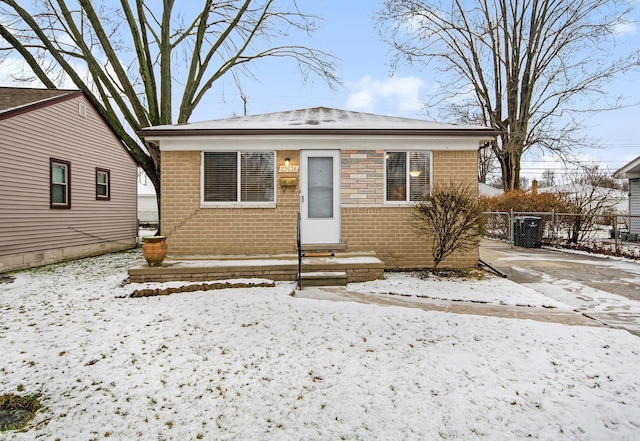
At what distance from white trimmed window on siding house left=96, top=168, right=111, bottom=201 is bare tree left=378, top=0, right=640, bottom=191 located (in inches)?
608

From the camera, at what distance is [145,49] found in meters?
15.0

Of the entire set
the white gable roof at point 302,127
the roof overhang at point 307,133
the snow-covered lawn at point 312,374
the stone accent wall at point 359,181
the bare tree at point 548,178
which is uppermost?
the bare tree at point 548,178

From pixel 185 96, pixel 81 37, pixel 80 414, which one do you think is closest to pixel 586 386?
pixel 80 414

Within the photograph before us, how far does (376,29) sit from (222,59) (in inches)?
330

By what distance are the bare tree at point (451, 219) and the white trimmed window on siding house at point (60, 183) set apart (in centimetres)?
957

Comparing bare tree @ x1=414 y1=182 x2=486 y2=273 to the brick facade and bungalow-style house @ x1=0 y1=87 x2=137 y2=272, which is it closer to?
the brick facade

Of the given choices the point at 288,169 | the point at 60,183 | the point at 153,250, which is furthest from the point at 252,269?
the point at 60,183

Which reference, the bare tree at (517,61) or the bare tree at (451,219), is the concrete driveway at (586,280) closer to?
the bare tree at (451,219)

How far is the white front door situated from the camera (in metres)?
7.63

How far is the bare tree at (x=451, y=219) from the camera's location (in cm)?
679

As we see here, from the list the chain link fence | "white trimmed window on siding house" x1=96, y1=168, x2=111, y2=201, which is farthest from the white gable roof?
"white trimmed window on siding house" x1=96, y1=168, x2=111, y2=201

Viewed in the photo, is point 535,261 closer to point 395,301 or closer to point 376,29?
point 395,301

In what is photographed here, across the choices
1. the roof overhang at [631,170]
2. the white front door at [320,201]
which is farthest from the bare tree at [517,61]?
the white front door at [320,201]

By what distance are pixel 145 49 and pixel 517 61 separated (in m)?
18.6
